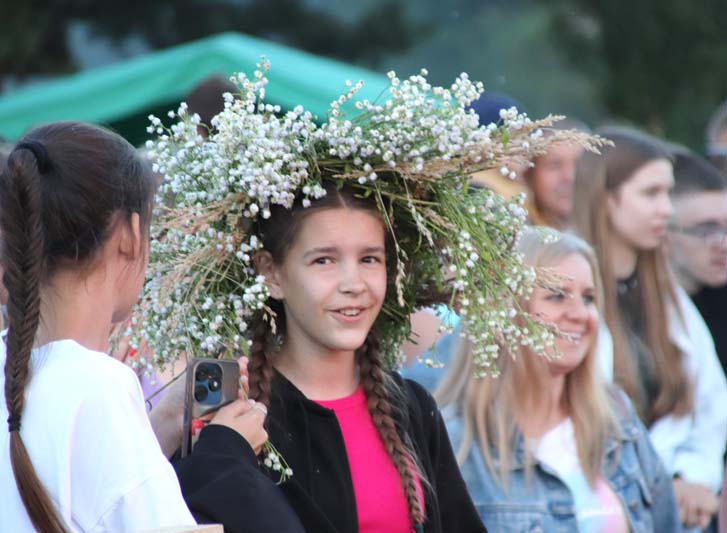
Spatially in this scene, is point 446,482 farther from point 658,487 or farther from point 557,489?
point 658,487

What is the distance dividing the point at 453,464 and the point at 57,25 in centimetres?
1639

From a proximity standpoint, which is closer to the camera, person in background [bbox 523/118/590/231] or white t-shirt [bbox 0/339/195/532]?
white t-shirt [bbox 0/339/195/532]

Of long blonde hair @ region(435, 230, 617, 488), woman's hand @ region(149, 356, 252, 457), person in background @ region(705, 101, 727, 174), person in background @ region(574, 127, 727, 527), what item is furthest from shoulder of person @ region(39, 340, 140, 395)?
person in background @ region(705, 101, 727, 174)

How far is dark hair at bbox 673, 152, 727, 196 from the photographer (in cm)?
647

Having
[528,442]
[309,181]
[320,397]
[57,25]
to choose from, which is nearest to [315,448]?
[320,397]

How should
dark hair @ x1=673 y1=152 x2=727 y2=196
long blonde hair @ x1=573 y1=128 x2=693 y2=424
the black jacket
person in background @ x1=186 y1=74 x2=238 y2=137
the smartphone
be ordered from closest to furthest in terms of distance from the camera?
1. the smartphone
2. the black jacket
3. person in background @ x1=186 y1=74 x2=238 y2=137
4. long blonde hair @ x1=573 y1=128 x2=693 y2=424
5. dark hair @ x1=673 y1=152 x2=727 y2=196

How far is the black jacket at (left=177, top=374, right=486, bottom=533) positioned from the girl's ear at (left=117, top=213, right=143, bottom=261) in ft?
1.70

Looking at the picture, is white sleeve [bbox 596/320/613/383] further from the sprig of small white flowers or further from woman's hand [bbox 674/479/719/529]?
the sprig of small white flowers

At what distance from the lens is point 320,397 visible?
3.51 meters

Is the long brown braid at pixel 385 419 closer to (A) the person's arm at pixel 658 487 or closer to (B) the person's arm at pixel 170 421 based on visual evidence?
(B) the person's arm at pixel 170 421

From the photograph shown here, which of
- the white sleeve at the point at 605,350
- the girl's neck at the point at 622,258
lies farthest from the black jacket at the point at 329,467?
the girl's neck at the point at 622,258

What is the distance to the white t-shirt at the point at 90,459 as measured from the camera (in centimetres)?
253

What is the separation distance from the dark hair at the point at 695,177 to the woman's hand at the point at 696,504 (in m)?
1.73

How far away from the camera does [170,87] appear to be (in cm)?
928
